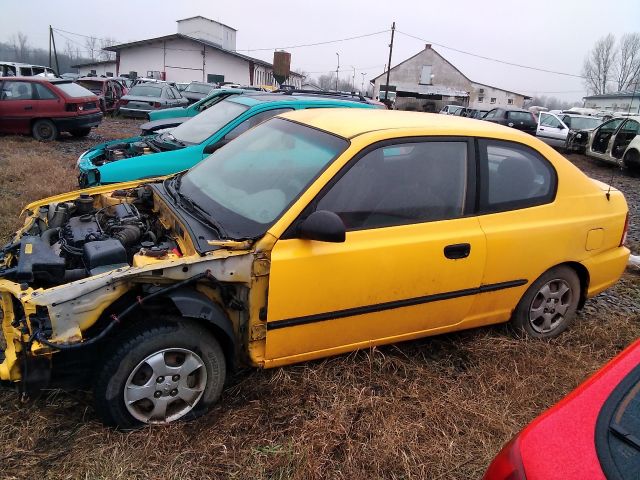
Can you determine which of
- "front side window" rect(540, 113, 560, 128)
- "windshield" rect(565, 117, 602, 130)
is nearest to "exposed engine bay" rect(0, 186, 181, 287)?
"front side window" rect(540, 113, 560, 128)

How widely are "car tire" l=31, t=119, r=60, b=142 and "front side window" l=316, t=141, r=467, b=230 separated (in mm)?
11315

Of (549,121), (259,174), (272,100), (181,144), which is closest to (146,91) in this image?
(272,100)

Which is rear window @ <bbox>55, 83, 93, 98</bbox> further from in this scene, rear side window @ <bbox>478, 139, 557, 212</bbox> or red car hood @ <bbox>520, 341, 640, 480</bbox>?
red car hood @ <bbox>520, 341, 640, 480</bbox>

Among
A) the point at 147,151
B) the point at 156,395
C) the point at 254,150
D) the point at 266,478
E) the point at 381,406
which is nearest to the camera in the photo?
the point at 266,478

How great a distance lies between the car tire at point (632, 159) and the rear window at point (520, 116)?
667 cm

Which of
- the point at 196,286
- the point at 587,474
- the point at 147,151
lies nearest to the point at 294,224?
the point at 196,286

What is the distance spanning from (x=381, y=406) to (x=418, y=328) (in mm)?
555

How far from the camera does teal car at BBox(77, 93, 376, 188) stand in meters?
5.12

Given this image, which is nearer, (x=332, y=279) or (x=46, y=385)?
(x=46, y=385)

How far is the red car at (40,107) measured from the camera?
11.4 metres

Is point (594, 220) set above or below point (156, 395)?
above

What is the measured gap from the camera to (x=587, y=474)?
132 cm

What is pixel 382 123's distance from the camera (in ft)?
10.2

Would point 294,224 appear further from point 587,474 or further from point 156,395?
point 587,474
